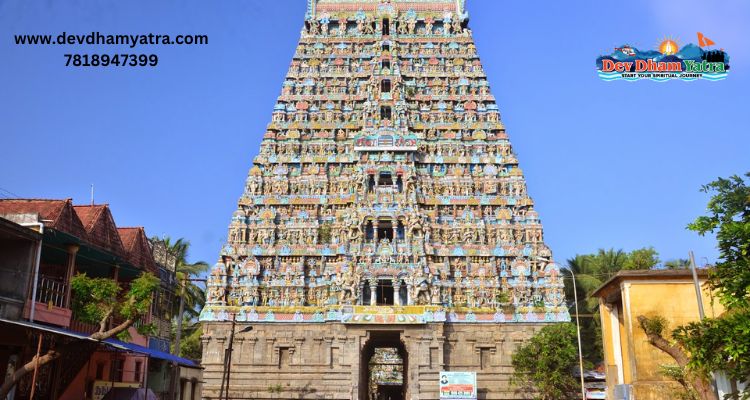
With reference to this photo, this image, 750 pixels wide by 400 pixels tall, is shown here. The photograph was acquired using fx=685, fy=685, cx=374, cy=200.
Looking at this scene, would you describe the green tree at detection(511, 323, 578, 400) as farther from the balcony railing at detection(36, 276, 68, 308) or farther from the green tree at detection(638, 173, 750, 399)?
the balcony railing at detection(36, 276, 68, 308)

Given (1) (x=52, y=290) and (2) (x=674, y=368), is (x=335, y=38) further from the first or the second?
(2) (x=674, y=368)

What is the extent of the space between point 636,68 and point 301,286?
26.4m

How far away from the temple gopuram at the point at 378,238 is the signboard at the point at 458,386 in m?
4.05

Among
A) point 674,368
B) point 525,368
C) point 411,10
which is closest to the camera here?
point 674,368

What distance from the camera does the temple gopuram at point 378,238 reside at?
46406mm

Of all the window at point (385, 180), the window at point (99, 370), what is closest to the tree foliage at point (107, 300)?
the window at point (99, 370)

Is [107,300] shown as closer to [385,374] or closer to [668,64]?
[668,64]

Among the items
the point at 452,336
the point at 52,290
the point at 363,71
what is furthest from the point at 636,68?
the point at 52,290

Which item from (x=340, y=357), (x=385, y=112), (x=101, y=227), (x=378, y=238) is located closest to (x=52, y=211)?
(x=101, y=227)

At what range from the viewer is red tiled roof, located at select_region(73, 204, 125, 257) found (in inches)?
1321

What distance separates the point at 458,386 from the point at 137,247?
66.2 feet

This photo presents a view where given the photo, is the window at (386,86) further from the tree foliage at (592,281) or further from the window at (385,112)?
the tree foliage at (592,281)

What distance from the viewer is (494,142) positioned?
181 ft

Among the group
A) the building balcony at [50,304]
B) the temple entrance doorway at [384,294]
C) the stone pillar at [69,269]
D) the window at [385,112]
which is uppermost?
the window at [385,112]
